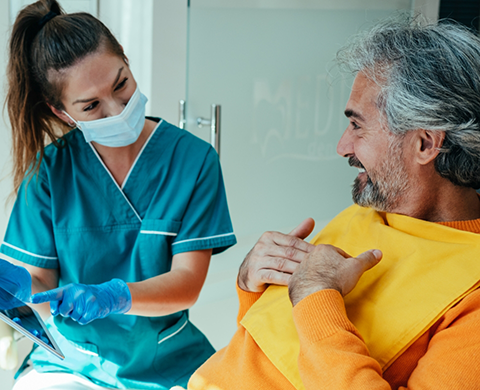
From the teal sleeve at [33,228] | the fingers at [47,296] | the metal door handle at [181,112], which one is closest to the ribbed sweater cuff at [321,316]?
the fingers at [47,296]

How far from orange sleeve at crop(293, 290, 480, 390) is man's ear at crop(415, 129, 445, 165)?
0.31 metres

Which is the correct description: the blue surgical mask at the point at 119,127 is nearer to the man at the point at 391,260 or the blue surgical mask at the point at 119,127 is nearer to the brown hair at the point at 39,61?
the brown hair at the point at 39,61

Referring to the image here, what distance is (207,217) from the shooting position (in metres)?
1.40

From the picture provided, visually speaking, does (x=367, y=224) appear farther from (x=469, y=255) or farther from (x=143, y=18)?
(x=143, y=18)

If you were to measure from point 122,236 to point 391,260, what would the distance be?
70 cm

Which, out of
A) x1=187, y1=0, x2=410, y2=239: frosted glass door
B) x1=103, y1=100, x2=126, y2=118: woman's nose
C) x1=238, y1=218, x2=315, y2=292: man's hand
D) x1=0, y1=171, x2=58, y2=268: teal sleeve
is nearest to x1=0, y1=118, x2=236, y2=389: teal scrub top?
x1=0, y1=171, x2=58, y2=268: teal sleeve

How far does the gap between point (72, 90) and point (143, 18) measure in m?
0.94

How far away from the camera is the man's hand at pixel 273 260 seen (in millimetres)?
1069

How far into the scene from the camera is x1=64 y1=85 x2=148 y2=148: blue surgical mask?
4.40 feet

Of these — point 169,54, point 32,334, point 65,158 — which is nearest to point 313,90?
point 169,54

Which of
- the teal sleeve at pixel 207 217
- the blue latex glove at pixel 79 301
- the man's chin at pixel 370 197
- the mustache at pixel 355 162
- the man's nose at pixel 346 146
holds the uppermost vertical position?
the man's nose at pixel 346 146

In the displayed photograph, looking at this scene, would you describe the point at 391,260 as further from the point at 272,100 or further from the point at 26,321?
the point at 272,100

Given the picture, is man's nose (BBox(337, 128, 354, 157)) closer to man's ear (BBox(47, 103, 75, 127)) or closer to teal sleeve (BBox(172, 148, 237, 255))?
teal sleeve (BBox(172, 148, 237, 255))

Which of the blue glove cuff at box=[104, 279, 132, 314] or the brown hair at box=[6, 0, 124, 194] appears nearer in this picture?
the blue glove cuff at box=[104, 279, 132, 314]
